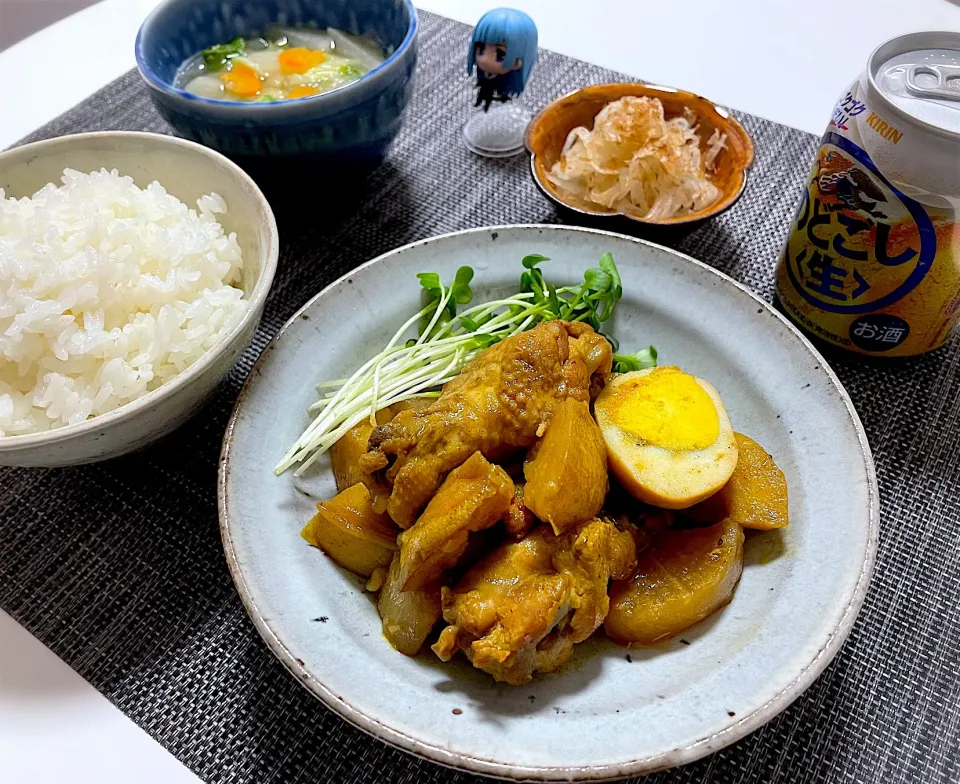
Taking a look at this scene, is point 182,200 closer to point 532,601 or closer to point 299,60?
point 299,60

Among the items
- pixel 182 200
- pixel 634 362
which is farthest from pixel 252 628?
pixel 182 200

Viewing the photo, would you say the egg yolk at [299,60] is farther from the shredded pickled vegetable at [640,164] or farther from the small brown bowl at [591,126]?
the shredded pickled vegetable at [640,164]

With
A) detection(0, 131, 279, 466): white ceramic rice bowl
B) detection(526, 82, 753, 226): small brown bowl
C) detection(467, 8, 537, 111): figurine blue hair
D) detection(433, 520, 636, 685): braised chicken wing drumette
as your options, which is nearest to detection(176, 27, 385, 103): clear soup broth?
detection(467, 8, 537, 111): figurine blue hair


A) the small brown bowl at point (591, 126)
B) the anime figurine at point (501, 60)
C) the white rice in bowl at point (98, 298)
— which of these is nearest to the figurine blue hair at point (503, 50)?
the anime figurine at point (501, 60)

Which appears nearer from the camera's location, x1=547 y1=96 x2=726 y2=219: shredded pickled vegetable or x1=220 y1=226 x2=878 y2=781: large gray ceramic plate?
x1=220 y1=226 x2=878 y2=781: large gray ceramic plate

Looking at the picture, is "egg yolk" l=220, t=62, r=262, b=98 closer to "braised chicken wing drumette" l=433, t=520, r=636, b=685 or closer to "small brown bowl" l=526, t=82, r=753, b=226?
"small brown bowl" l=526, t=82, r=753, b=226

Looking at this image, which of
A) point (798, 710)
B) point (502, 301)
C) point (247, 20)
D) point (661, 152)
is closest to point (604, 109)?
point (661, 152)

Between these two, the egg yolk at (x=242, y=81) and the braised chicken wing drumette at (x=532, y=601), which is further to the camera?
the egg yolk at (x=242, y=81)
